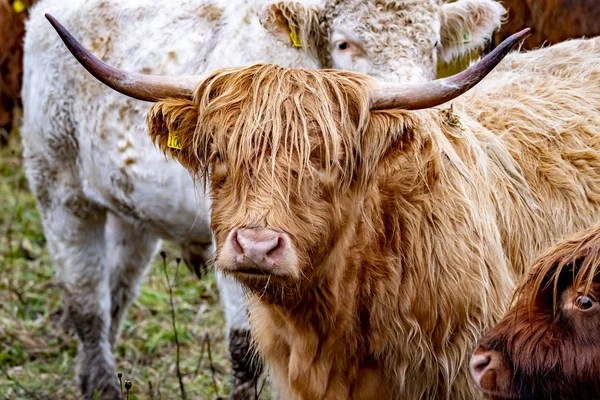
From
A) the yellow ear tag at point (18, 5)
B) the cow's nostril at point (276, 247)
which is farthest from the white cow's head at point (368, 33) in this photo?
the yellow ear tag at point (18, 5)

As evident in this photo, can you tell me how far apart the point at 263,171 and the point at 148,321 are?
153 inches

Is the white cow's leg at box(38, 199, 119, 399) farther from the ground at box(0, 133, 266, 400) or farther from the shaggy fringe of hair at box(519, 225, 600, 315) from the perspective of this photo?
the shaggy fringe of hair at box(519, 225, 600, 315)

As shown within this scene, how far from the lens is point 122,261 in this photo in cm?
635

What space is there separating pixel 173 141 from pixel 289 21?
1547 millimetres

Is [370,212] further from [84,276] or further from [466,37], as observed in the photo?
[84,276]

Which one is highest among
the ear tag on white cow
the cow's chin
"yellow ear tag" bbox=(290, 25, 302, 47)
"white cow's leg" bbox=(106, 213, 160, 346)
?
"yellow ear tag" bbox=(290, 25, 302, 47)

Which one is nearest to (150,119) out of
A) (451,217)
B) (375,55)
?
(451,217)

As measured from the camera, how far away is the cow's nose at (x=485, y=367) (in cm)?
317

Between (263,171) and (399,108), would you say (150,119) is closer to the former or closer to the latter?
(263,171)

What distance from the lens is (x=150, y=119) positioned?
364 centimetres

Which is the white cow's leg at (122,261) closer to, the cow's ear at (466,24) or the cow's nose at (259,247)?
the cow's ear at (466,24)

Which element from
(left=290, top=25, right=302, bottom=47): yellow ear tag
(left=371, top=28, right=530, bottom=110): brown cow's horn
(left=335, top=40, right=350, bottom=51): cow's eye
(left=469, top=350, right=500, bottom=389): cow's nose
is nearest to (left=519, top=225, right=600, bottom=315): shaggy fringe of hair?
(left=469, top=350, right=500, bottom=389): cow's nose

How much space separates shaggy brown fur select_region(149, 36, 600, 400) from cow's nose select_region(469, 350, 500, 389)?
1.26ft

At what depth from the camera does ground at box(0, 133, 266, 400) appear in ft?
19.4
